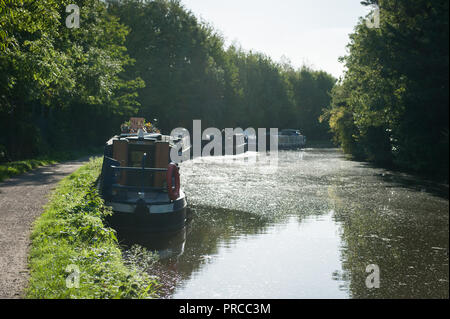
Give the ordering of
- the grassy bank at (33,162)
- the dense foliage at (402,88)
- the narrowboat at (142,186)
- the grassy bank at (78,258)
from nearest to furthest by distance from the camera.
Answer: the grassy bank at (78,258), the dense foliage at (402,88), the narrowboat at (142,186), the grassy bank at (33,162)

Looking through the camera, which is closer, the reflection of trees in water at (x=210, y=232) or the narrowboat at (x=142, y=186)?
the reflection of trees in water at (x=210, y=232)

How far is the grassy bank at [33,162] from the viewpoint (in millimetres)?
16231

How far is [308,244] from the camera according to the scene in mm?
11195

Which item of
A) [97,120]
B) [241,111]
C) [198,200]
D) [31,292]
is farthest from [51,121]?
[241,111]

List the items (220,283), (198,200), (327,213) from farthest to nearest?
(198,200) → (327,213) → (220,283)

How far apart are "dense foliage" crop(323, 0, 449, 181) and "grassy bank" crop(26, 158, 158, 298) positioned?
17.1ft

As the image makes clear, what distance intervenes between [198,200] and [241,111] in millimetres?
49128

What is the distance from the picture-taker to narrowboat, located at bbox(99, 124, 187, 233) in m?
12.0

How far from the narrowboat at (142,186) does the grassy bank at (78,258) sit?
0.63 metres

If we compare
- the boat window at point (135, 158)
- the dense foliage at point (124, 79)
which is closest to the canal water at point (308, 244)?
the boat window at point (135, 158)

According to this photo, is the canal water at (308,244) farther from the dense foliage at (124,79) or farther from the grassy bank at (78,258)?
the dense foliage at (124,79)

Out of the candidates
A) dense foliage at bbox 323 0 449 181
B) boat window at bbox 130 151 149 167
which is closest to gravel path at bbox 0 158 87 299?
boat window at bbox 130 151 149 167
